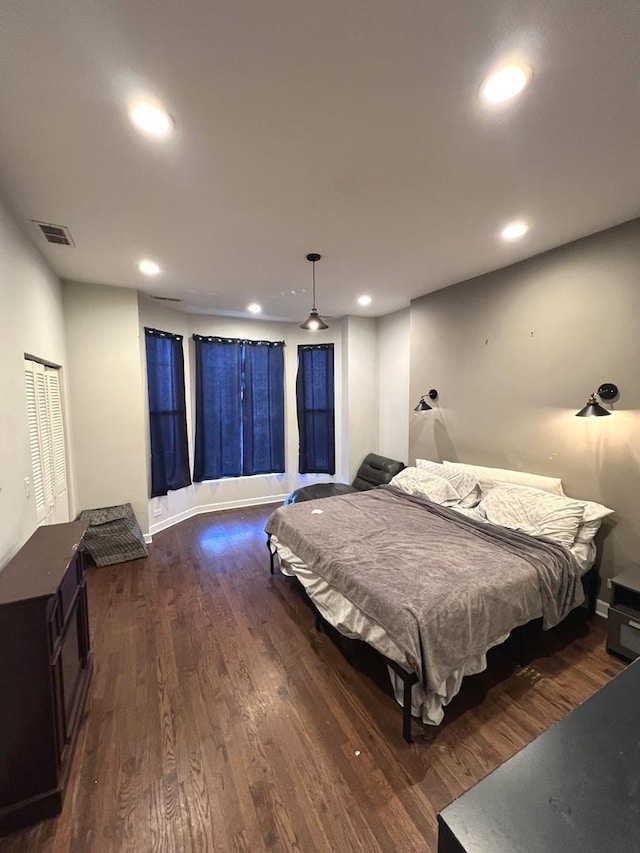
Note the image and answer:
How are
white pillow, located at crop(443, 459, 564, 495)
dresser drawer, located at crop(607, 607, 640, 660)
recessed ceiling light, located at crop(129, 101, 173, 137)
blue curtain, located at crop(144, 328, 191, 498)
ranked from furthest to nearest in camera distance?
blue curtain, located at crop(144, 328, 191, 498), white pillow, located at crop(443, 459, 564, 495), dresser drawer, located at crop(607, 607, 640, 660), recessed ceiling light, located at crop(129, 101, 173, 137)

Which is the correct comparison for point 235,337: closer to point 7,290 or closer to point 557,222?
point 7,290

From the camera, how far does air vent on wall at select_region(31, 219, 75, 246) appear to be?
236cm

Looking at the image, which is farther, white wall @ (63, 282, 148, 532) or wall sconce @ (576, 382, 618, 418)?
white wall @ (63, 282, 148, 532)

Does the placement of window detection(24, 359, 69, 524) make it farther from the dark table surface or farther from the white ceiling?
the dark table surface

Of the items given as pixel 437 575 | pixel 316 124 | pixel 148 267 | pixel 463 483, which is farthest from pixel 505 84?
pixel 148 267

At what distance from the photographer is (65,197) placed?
80.4 inches

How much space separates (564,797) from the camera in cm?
63

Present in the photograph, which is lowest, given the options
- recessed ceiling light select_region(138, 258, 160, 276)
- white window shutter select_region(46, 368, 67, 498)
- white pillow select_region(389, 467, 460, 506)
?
white pillow select_region(389, 467, 460, 506)

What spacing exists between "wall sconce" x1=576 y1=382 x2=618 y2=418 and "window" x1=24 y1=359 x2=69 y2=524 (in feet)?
12.7

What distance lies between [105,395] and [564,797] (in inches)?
168

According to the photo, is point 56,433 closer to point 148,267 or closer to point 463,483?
point 148,267

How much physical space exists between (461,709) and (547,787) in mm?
1503

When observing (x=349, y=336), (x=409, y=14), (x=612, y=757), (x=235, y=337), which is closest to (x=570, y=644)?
(x=612, y=757)

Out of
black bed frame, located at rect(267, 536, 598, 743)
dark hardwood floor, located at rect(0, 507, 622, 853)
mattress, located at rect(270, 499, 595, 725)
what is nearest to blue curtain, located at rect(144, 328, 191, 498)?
dark hardwood floor, located at rect(0, 507, 622, 853)
